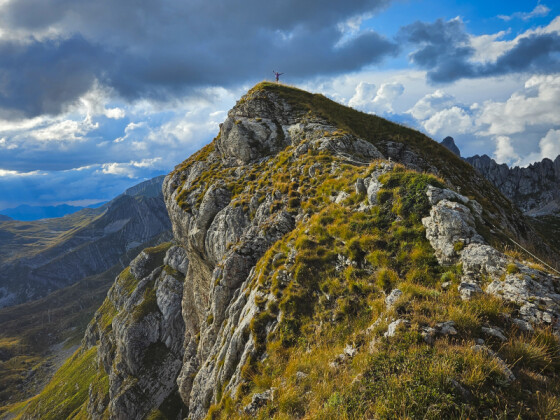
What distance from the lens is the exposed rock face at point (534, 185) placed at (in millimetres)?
164587

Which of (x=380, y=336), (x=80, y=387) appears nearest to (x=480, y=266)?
(x=380, y=336)

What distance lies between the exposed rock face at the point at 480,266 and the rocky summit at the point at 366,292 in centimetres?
5

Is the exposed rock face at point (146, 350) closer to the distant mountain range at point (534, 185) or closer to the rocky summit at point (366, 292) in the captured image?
the rocky summit at point (366, 292)

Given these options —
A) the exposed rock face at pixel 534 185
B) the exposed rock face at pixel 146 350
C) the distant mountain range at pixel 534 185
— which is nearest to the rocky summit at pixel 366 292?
the exposed rock face at pixel 146 350

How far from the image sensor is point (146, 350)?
96.9 m

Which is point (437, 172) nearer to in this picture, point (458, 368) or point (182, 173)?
point (458, 368)

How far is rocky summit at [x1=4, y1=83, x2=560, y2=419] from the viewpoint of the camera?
261 inches

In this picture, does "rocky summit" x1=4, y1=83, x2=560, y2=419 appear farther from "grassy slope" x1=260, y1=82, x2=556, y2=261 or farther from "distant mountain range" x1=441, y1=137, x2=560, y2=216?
"distant mountain range" x1=441, y1=137, x2=560, y2=216

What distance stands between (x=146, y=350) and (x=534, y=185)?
25948 cm

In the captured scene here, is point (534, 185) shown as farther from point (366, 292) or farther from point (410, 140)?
point (366, 292)

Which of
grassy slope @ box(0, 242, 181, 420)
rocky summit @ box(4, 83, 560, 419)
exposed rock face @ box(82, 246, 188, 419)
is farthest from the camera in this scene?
grassy slope @ box(0, 242, 181, 420)

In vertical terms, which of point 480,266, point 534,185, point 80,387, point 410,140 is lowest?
point 80,387

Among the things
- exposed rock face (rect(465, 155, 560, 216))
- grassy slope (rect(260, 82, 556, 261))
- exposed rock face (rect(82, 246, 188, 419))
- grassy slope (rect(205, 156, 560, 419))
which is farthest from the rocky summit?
exposed rock face (rect(465, 155, 560, 216))

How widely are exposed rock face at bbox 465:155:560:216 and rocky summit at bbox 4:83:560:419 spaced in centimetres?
19152
